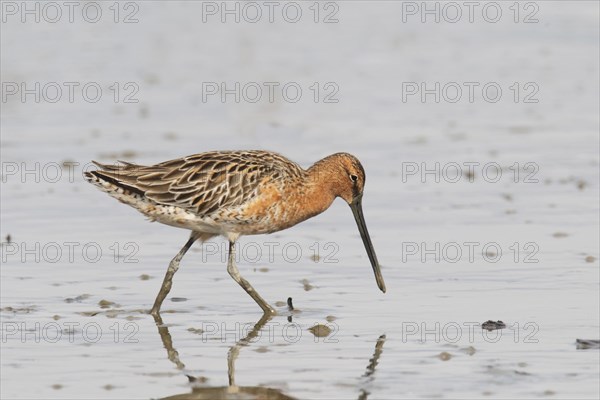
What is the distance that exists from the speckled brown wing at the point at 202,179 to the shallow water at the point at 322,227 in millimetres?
663

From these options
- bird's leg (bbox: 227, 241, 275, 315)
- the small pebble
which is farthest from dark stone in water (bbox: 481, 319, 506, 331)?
bird's leg (bbox: 227, 241, 275, 315)

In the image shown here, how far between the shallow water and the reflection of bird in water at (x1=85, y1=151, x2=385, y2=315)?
475mm

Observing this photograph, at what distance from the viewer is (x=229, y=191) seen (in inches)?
384

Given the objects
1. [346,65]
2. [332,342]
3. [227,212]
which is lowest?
[332,342]

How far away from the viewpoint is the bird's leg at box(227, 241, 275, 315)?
9328mm

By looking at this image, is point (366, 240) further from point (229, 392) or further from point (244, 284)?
point (229, 392)

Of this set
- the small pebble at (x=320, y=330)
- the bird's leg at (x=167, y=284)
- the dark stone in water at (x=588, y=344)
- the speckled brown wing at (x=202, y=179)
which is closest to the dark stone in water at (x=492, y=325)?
the dark stone in water at (x=588, y=344)

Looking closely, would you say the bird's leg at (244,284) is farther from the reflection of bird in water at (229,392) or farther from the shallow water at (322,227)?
the reflection of bird in water at (229,392)

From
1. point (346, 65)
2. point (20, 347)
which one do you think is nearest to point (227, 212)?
point (20, 347)

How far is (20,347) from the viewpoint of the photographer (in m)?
8.33

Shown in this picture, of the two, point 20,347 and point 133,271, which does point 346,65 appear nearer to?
point 133,271

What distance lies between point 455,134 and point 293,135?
5.56 feet

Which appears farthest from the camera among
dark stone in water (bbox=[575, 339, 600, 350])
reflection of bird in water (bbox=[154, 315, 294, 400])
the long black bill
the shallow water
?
the long black bill

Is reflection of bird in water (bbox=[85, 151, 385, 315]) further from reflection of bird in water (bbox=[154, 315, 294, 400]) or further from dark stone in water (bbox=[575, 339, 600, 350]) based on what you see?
reflection of bird in water (bbox=[154, 315, 294, 400])
